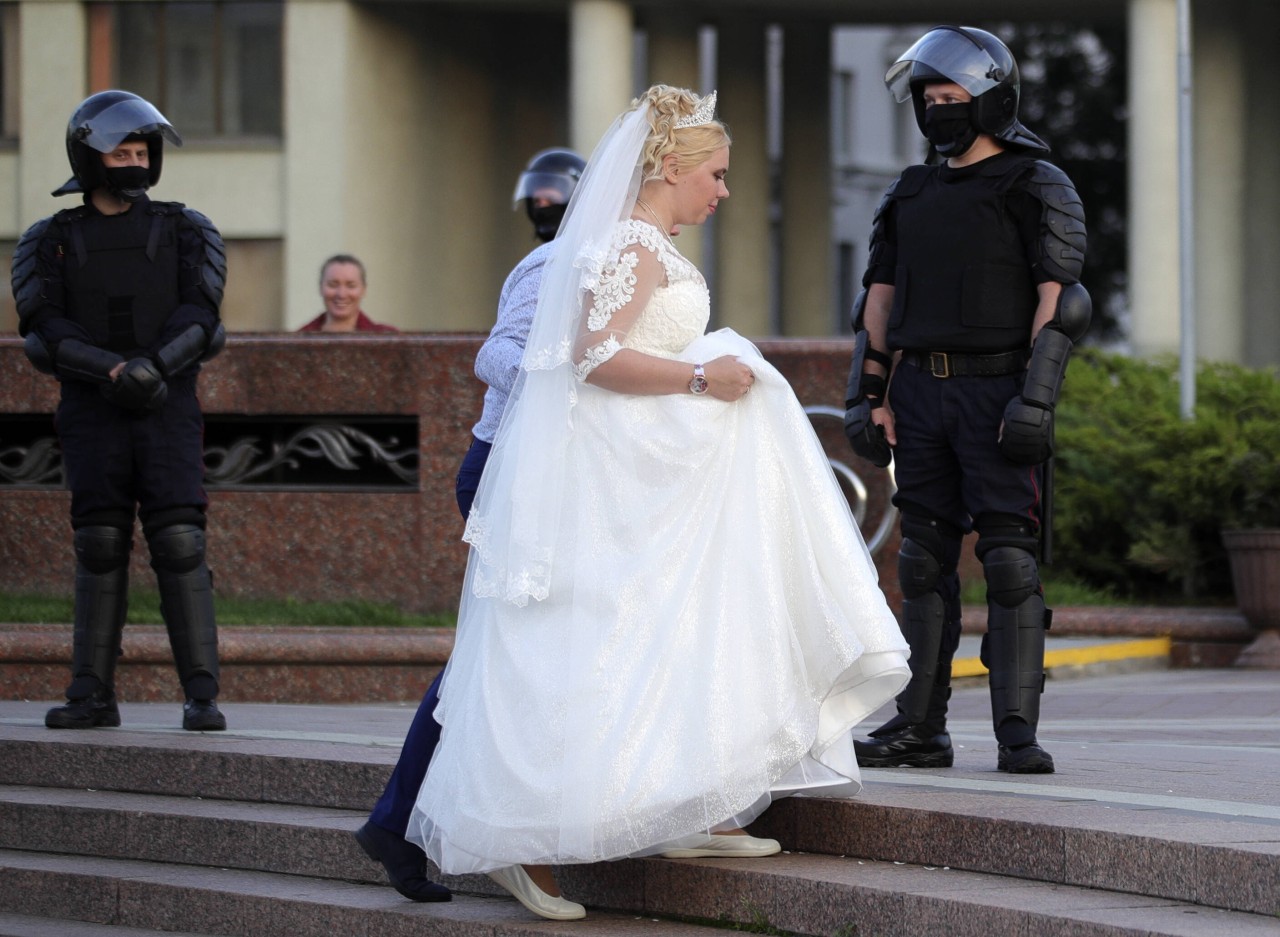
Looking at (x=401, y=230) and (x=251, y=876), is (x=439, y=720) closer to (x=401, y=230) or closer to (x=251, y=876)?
(x=251, y=876)

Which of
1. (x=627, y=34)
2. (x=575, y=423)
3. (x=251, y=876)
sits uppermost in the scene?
(x=627, y=34)

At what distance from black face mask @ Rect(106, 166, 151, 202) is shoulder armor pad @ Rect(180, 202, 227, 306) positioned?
0.14m

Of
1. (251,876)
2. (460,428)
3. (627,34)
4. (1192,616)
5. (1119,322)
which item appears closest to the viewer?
(251,876)

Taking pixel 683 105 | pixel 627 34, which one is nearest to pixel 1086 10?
pixel 627 34

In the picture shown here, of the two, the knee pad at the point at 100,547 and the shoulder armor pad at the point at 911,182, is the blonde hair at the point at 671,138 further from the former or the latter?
the knee pad at the point at 100,547

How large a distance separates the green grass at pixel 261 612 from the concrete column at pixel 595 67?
19.6 m

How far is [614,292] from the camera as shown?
513cm

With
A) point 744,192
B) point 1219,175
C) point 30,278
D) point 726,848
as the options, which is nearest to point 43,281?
point 30,278

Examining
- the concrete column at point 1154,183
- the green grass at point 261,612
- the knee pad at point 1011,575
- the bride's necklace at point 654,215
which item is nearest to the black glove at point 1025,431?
the knee pad at point 1011,575

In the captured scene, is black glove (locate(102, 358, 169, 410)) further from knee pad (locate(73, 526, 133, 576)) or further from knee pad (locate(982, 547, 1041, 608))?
knee pad (locate(982, 547, 1041, 608))

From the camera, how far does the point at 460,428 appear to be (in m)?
9.80

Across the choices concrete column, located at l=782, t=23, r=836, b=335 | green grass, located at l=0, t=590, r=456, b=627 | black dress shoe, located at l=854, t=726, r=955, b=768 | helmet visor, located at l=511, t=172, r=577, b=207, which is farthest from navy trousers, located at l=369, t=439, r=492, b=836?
concrete column, located at l=782, t=23, r=836, b=335

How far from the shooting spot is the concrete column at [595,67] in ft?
94.7

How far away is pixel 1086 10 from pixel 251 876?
86.6 ft
